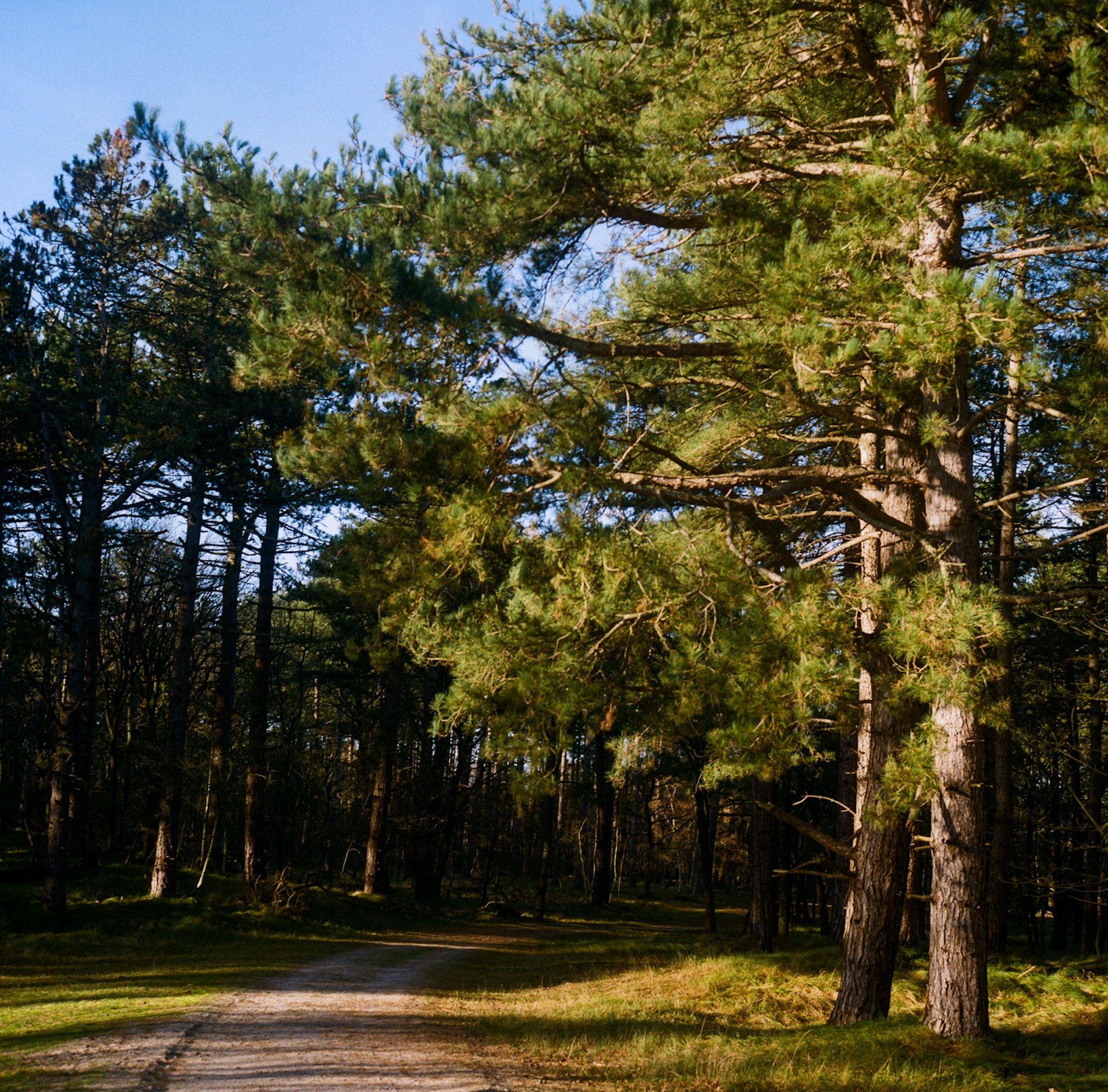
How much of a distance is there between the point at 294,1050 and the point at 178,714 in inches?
420

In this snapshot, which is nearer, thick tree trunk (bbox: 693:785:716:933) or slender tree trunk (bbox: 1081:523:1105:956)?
slender tree trunk (bbox: 1081:523:1105:956)

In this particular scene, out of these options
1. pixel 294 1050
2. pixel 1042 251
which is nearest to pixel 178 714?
pixel 294 1050

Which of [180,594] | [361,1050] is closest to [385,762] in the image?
[180,594]

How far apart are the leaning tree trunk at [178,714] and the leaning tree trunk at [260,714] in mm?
1263

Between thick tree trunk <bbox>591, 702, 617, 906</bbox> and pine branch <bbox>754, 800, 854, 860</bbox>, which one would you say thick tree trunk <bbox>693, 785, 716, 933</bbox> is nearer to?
thick tree trunk <bbox>591, 702, 617, 906</bbox>

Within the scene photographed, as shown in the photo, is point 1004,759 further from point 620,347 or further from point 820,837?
point 620,347

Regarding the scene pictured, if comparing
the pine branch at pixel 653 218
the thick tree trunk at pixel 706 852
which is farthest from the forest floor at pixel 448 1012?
the pine branch at pixel 653 218

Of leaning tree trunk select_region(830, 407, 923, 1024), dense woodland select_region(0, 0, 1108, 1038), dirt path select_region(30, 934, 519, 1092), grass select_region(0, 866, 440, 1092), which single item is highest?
dense woodland select_region(0, 0, 1108, 1038)

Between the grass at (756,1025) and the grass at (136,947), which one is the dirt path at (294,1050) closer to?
the grass at (136,947)

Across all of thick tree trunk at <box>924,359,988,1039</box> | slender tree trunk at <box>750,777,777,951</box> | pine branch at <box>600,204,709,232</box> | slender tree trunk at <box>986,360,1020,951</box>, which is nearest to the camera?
thick tree trunk at <box>924,359,988,1039</box>

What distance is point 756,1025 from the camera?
8898mm

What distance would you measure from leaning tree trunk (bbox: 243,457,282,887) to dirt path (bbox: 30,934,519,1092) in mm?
7546

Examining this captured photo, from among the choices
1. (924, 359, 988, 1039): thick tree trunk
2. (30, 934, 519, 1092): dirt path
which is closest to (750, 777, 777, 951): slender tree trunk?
(30, 934, 519, 1092): dirt path

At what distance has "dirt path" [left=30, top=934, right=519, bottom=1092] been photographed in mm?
5586
